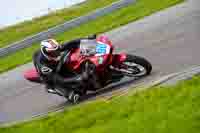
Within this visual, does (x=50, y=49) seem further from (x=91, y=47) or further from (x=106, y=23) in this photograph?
(x=106, y=23)

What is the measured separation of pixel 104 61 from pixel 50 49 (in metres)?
1.05

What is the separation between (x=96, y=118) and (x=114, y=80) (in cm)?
352

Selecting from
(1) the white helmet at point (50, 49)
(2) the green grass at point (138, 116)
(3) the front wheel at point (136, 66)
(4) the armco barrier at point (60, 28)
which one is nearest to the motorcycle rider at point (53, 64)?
(1) the white helmet at point (50, 49)

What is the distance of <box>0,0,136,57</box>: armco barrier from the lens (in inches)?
773

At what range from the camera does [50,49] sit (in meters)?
12.1

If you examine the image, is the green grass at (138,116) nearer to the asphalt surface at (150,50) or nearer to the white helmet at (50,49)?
the white helmet at (50,49)

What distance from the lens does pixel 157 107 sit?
784 cm

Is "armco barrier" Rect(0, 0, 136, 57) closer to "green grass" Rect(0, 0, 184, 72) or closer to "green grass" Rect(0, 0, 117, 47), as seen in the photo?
"green grass" Rect(0, 0, 184, 72)

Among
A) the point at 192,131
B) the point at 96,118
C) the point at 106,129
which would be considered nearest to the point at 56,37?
the point at 96,118

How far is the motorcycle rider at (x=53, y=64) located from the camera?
12145mm

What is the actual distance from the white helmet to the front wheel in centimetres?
130

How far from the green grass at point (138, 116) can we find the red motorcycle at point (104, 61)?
1888 mm

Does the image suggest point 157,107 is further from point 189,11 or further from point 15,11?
point 15,11

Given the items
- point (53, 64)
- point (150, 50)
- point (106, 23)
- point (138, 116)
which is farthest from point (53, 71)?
point (106, 23)
